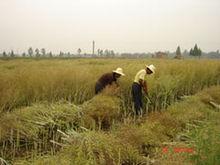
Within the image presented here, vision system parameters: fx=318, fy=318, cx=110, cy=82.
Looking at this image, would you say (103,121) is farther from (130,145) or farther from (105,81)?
(130,145)

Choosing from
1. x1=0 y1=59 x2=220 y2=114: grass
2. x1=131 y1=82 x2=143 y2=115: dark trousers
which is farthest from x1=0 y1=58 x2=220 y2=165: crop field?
x1=131 y1=82 x2=143 y2=115: dark trousers

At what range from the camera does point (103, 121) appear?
24.0ft

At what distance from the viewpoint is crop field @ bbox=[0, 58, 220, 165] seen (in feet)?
15.4

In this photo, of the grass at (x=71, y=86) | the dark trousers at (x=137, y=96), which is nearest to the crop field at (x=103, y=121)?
the grass at (x=71, y=86)

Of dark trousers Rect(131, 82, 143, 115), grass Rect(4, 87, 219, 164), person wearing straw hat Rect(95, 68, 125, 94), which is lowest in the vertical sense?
grass Rect(4, 87, 219, 164)

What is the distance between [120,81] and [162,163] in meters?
4.90

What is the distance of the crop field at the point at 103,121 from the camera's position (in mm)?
4707

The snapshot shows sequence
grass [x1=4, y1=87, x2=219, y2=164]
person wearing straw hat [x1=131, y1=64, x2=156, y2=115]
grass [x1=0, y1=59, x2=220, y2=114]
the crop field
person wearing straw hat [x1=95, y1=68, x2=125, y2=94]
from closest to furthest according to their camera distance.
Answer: grass [x1=4, y1=87, x2=219, y2=164], the crop field, grass [x1=0, y1=59, x2=220, y2=114], person wearing straw hat [x1=131, y1=64, x2=156, y2=115], person wearing straw hat [x1=95, y1=68, x2=125, y2=94]

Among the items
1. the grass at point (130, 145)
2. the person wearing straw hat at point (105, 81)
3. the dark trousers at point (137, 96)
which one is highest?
the person wearing straw hat at point (105, 81)

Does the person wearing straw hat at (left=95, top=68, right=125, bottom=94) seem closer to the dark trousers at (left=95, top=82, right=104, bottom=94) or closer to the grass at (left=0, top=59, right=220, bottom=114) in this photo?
the dark trousers at (left=95, top=82, right=104, bottom=94)

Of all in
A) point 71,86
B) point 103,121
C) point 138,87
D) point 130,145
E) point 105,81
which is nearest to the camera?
point 130,145

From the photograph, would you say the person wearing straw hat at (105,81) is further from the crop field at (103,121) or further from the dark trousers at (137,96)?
the dark trousers at (137,96)

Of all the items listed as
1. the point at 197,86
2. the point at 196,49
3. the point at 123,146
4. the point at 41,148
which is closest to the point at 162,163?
the point at 123,146

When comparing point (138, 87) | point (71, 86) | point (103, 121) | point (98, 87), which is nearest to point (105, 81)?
point (98, 87)
